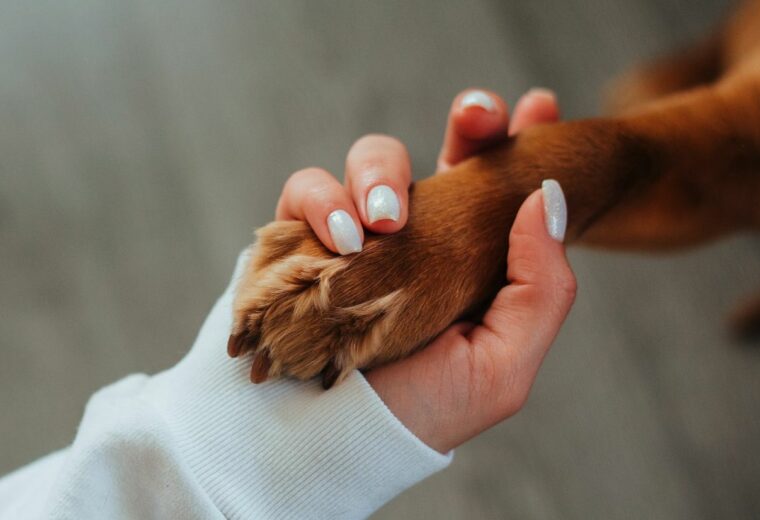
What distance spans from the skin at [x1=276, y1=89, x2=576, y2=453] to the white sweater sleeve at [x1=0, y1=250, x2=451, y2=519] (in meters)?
0.04

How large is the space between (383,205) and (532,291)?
0.19 meters

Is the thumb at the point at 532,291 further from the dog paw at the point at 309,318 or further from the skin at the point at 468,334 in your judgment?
the dog paw at the point at 309,318

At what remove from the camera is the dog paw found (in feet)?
2.03

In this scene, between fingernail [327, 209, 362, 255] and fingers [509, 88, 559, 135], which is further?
fingers [509, 88, 559, 135]

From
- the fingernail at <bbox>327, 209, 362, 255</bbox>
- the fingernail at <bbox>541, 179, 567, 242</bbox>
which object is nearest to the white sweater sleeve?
the fingernail at <bbox>327, 209, 362, 255</bbox>

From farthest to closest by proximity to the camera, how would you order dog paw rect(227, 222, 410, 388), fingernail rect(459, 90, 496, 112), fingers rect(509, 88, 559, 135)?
fingers rect(509, 88, 559, 135), fingernail rect(459, 90, 496, 112), dog paw rect(227, 222, 410, 388)

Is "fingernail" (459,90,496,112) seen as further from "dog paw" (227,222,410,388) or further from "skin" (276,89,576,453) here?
"dog paw" (227,222,410,388)

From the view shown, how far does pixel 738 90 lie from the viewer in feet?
2.83

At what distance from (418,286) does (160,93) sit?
39.8 inches

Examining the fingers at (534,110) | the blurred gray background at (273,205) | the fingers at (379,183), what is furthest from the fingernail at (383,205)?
the blurred gray background at (273,205)

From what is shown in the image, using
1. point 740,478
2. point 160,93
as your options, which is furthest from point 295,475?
point 160,93

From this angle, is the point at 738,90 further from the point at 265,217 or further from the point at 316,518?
the point at 265,217

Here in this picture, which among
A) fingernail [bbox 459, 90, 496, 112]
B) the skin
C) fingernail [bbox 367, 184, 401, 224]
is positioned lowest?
the skin

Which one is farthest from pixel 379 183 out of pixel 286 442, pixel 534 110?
pixel 534 110
